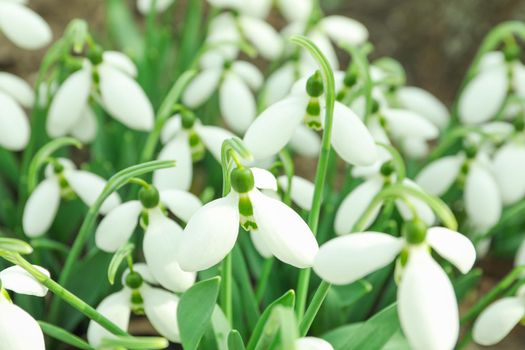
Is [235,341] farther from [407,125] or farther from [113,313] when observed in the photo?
[407,125]

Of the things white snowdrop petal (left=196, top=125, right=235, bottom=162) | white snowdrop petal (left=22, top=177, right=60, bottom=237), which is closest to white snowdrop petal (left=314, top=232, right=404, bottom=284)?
white snowdrop petal (left=196, top=125, right=235, bottom=162)

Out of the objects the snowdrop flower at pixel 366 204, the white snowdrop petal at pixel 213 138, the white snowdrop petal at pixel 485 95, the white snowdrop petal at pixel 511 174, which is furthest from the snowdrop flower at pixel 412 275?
the white snowdrop petal at pixel 485 95

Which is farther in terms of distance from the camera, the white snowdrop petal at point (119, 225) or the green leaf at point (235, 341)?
the white snowdrop petal at point (119, 225)

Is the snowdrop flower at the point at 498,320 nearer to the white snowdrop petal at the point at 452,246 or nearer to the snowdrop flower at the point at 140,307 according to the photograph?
the white snowdrop petal at the point at 452,246

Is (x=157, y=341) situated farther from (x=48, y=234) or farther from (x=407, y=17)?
(x=407, y=17)

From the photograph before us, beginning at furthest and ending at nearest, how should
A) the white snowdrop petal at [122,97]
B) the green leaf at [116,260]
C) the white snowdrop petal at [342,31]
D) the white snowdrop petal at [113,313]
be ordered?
the white snowdrop petal at [342,31]
the white snowdrop petal at [122,97]
the white snowdrop petal at [113,313]
the green leaf at [116,260]

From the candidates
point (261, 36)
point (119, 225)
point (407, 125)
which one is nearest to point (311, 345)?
point (119, 225)
